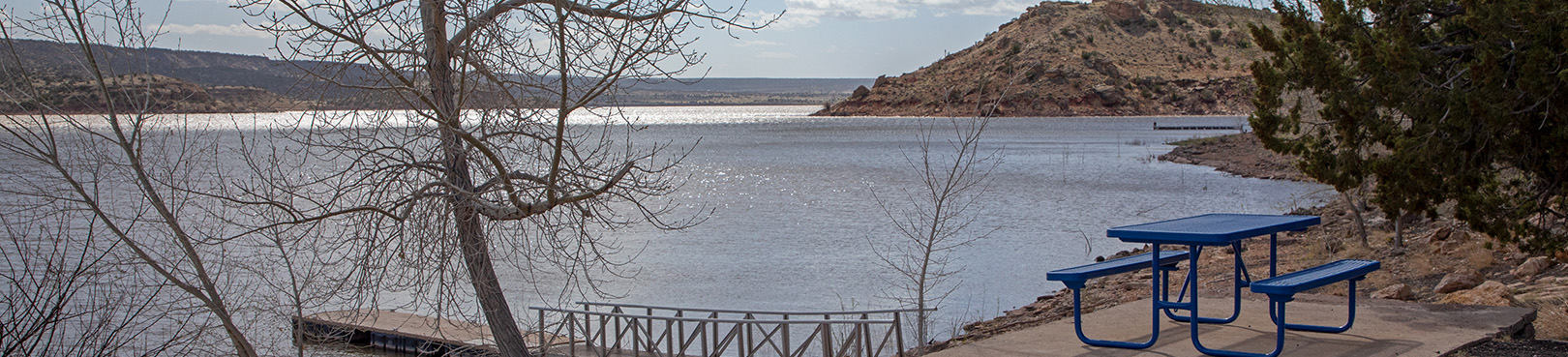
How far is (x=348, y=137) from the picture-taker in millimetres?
6164

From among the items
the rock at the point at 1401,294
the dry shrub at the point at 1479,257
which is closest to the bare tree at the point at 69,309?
the rock at the point at 1401,294

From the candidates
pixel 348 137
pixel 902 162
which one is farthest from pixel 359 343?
pixel 902 162

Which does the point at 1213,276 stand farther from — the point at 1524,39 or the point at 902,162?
the point at 902,162

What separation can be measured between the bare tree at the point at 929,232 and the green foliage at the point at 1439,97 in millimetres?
2741

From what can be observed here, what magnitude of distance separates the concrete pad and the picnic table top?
62 cm

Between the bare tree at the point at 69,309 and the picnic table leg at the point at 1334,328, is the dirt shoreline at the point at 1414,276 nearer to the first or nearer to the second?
the picnic table leg at the point at 1334,328

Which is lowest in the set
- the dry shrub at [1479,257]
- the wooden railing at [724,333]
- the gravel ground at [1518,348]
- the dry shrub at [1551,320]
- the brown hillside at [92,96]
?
the wooden railing at [724,333]

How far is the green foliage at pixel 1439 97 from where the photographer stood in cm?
799

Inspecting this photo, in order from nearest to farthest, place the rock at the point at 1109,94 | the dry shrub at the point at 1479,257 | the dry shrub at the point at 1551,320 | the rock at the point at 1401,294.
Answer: the dry shrub at the point at 1551,320 < the rock at the point at 1401,294 < the dry shrub at the point at 1479,257 < the rock at the point at 1109,94

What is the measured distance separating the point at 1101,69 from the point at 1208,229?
98841mm

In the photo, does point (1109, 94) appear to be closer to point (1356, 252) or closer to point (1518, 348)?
point (1356, 252)

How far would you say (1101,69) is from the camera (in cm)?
10112

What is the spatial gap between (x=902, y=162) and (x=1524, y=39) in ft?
138

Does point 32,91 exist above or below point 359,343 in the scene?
above
